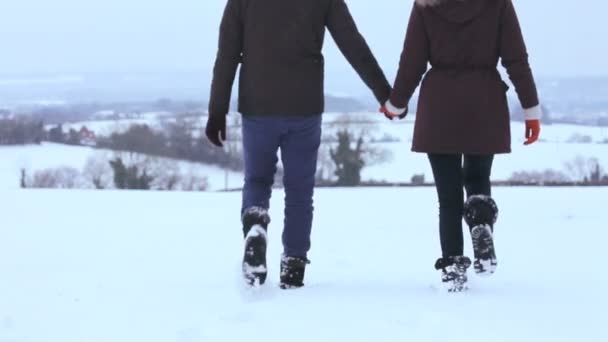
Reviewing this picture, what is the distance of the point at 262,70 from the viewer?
10.3 ft

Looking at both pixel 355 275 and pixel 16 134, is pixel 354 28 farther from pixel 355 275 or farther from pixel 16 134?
pixel 16 134

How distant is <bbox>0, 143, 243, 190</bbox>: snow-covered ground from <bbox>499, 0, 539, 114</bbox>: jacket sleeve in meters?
34.8

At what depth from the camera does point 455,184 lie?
3109mm

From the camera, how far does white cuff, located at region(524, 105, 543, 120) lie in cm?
304

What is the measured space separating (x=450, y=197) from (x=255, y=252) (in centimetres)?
85

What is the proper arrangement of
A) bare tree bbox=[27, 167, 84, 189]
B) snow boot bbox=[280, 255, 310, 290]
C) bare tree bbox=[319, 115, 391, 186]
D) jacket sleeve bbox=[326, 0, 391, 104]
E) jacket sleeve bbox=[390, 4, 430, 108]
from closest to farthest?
jacket sleeve bbox=[390, 4, 430, 108], jacket sleeve bbox=[326, 0, 391, 104], snow boot bbox=[280, 255, 310, 290], bare tree bbox=[319, 115, 391, 186], bare tree bbox=[27, 167, 84, 189]

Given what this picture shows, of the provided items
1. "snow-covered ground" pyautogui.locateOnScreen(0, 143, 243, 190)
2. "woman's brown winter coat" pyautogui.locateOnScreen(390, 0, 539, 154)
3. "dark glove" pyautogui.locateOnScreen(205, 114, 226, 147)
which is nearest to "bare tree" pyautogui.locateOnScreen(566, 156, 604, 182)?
"snow-covered ground" pyautogui.locateOnScreen(0, 143, 243, 190)

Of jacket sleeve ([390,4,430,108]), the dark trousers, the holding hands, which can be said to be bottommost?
the dark trousers

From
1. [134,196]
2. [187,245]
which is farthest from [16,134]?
[187,245]

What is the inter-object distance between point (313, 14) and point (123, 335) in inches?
59.5

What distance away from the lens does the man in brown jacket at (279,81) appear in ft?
10.2

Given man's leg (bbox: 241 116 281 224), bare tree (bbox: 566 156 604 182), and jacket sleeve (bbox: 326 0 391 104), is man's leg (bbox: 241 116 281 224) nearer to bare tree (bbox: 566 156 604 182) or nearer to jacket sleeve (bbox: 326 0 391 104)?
jacket sleeve (bbox: 326 0 391 104)

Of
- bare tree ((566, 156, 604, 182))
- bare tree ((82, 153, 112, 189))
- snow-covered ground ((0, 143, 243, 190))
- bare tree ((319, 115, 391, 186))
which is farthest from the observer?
snow-covered ground ((0, 143, 243, 190))

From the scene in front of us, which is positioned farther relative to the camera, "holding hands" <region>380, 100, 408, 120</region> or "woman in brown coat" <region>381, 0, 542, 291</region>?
Result: "holding hands" <region>380, 100, 408, 120</region>
